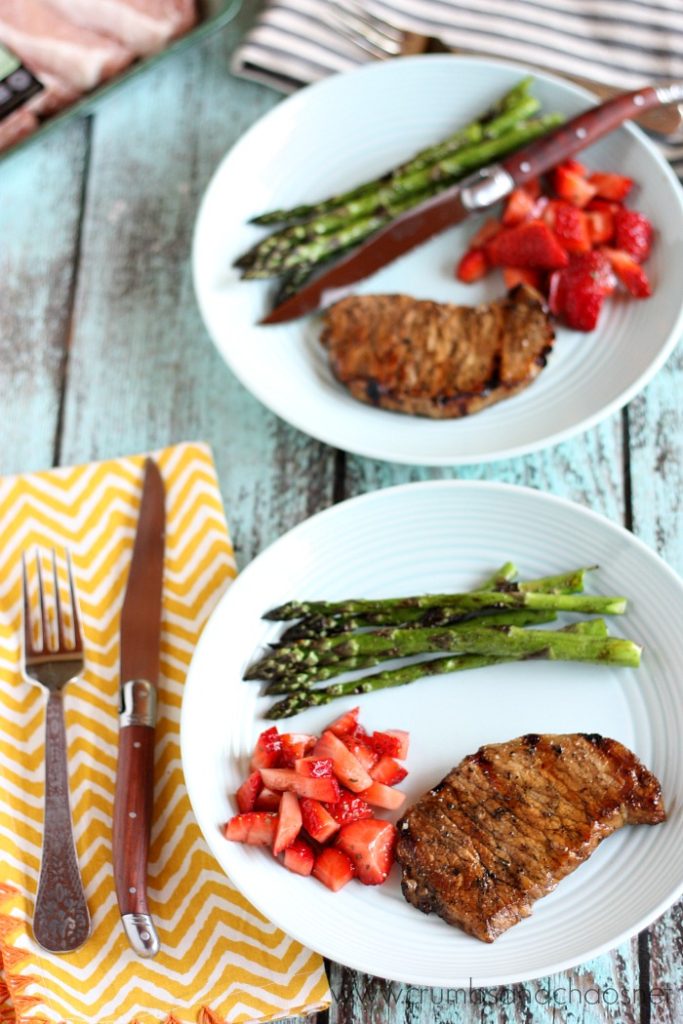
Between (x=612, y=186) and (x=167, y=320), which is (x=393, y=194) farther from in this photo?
(x=167, y=320)

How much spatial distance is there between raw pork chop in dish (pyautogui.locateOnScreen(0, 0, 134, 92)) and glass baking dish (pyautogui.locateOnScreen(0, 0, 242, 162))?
0.25ft

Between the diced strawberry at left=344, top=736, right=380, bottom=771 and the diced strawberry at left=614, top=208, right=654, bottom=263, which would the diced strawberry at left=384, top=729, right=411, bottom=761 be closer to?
the diced strawberry at left=344, top=736, right=380, bottom=771

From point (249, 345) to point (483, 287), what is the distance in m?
0.83

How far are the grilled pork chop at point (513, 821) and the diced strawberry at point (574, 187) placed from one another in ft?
6.19

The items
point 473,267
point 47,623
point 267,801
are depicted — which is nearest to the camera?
point 267,801

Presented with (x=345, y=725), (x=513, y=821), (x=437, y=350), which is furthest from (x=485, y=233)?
(x=513, y=821)

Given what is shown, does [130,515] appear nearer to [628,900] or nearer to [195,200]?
[195,200]

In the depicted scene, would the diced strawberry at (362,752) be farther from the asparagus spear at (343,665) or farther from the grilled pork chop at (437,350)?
the grilled pork chop at (437,350)

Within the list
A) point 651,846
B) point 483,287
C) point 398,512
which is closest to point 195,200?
point 483,287

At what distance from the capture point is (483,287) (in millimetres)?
3688

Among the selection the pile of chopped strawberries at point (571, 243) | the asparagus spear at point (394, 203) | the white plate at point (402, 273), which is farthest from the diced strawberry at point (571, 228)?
the asparagus spear at point (394, 203)

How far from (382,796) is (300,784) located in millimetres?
222

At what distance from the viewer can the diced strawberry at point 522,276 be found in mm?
3598

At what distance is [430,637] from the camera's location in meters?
2.98
